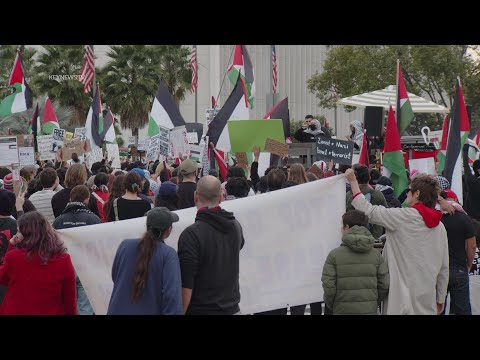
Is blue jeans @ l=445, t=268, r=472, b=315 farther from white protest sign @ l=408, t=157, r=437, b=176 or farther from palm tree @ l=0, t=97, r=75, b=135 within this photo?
palm tree @ l=0, t=97, r=75, b=135

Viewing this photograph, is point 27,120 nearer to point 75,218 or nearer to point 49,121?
point 49,121

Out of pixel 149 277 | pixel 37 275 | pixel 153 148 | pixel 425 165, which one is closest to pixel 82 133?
pixel 153 148

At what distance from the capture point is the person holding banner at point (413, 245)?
6820 millimetres

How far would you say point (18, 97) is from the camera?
18406 mm

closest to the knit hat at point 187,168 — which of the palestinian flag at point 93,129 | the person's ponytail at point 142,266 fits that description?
the person's ponytail at point 142,266

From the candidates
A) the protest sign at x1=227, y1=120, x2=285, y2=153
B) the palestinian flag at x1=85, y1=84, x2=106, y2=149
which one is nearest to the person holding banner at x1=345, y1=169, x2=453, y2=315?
the protest sign at x1=227, y1=120, x2=285, y2=153

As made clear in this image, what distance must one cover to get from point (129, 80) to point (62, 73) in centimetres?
402

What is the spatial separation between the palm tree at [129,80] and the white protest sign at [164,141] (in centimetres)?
3731

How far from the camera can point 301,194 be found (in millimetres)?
7082

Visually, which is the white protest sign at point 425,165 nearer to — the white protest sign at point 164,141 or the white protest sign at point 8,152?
the white protest sign at point 164,141

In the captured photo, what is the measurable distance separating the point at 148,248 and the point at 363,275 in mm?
1910

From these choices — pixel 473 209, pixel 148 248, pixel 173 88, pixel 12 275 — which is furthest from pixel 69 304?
pixel 173 88
